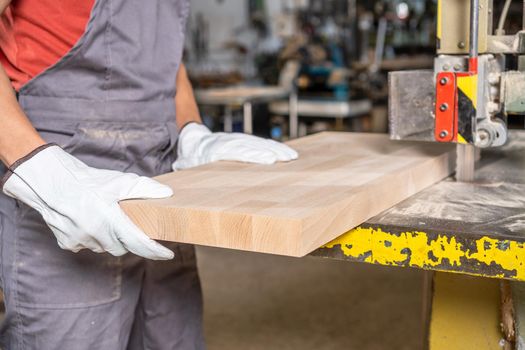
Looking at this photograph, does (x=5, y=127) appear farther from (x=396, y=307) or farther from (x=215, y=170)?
(x=396, y=307)

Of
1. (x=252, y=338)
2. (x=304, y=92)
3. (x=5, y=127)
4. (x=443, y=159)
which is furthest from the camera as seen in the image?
(x=304, y=92)

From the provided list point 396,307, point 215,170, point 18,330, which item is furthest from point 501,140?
point 396,307

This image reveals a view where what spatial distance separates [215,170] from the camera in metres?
1.20

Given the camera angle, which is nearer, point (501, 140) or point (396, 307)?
point (501, 140)

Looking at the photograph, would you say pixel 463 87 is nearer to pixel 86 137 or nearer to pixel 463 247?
pixel 463 247

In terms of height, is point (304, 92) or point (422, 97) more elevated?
point (422, 97)

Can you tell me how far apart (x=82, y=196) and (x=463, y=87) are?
0.60 metres

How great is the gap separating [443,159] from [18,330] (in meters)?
0.82

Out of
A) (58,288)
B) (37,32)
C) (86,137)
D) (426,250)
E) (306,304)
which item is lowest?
(306,304)

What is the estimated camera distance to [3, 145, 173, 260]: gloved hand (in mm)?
970

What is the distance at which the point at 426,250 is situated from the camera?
952 mm

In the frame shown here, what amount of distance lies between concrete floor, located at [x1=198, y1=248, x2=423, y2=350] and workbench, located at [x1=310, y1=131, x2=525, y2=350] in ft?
4.31

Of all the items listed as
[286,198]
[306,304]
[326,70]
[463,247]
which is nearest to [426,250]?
[463,247]

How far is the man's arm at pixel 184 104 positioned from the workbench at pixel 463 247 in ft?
1.91
